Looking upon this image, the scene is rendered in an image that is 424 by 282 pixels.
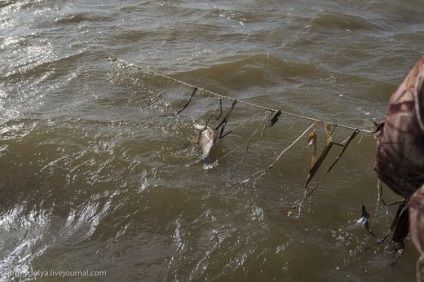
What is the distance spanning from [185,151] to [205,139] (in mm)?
172

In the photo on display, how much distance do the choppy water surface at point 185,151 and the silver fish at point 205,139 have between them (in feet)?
0.23

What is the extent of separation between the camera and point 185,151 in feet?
11.2

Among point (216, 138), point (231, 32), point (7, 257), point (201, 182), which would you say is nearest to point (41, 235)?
point (7, 257)

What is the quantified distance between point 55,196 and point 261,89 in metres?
2.19

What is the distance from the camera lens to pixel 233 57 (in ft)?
16.7

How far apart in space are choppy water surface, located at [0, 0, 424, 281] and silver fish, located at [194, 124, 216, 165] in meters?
0.07

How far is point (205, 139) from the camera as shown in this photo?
3.35 meters

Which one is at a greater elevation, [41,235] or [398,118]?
[398,118]

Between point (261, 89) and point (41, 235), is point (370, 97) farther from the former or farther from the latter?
point (41, 235)

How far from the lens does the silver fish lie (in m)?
3.28

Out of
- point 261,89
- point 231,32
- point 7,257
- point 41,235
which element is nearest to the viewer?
point 7,257

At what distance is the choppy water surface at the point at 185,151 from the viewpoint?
2514mm

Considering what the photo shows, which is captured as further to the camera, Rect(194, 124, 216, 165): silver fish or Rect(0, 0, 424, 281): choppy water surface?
Rect(194, 124, 216, 165): silver fish

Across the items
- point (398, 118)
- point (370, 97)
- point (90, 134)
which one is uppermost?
point (398, 118)
